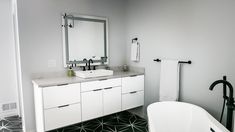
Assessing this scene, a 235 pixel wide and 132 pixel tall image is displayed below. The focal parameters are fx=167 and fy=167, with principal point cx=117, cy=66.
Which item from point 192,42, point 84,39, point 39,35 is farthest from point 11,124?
point 192,42

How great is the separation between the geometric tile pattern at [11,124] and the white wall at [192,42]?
2.42 metres

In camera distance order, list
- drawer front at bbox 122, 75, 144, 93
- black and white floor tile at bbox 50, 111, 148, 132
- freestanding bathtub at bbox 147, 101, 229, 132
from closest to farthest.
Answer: freestanding bathtub at bbox 147, 101, 229, 132
black and white floor tile at bbox 50, 111, 148, 132
drawer front at bbox 122, 75, 144, 93

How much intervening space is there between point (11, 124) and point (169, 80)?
2921mm

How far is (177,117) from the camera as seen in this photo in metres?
2.29

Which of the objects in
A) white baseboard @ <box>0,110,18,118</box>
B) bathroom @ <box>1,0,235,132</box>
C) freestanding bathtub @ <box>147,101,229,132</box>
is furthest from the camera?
white baseboard @ <box>0,110,18,118</box>

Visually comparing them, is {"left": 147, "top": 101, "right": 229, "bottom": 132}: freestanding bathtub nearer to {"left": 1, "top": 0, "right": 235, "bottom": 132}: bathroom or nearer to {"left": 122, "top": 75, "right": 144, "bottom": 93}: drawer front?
{"left": 1, "top": 0, "right": 235, "bottom": 132}: bathroom

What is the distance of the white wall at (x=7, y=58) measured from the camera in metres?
3.23

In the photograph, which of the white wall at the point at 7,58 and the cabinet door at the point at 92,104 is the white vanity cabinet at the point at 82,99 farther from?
the white wall at the point at 7,58

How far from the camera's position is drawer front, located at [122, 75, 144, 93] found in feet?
9.84

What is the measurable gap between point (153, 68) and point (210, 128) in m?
1.45

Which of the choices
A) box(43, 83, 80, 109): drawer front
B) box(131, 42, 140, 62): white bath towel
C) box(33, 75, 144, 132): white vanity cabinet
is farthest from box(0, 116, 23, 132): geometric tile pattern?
box(131, 42, 140, 62): white bath towel

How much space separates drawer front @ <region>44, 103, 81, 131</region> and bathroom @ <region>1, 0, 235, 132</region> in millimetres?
554

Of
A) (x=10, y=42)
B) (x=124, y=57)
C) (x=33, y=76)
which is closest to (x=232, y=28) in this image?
(x=124, y=57)

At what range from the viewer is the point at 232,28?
6.57 ft
